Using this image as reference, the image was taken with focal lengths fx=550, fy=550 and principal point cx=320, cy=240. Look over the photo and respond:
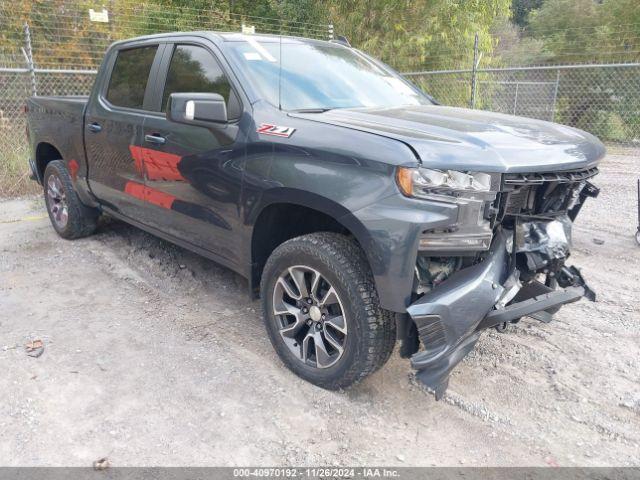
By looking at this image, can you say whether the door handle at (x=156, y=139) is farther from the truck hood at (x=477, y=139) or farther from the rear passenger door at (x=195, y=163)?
the truck hood at (x=477, y=139)

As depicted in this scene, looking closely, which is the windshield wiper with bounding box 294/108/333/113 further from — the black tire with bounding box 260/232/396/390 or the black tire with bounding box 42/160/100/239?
the black tire with bounding box 42/160/100/239

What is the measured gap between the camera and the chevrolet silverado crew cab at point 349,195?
2559mm

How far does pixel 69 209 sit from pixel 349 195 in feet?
12.6

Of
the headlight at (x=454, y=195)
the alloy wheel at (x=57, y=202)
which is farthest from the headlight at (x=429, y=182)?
the alloy wheel at (x=57, y=202)

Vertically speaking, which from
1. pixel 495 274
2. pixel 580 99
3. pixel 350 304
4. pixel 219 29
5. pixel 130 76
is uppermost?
pixel 219 29

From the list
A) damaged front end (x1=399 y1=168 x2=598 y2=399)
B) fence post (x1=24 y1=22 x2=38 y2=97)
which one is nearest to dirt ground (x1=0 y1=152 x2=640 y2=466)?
damaged front end (x1=399 y1=168 x2=598 y2=399)

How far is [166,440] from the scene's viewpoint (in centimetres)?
269

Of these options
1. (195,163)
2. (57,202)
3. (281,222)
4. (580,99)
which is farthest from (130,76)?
(580,99)

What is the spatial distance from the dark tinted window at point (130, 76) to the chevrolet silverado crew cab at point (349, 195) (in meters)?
0.04

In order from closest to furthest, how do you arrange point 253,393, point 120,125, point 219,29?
1. point 253,393
2. point 120,125
3. point 219,29

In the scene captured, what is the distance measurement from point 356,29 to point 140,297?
9.51 meters

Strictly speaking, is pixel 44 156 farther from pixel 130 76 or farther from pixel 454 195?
pixel 454 195

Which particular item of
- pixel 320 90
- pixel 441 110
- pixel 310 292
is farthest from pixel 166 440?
pixel 441 110

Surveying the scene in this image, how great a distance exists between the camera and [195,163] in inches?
142
